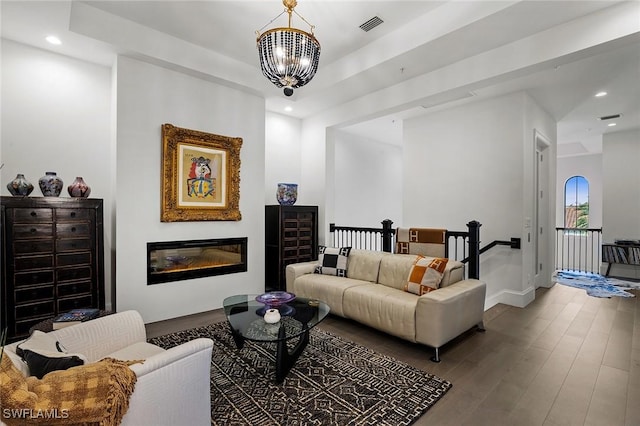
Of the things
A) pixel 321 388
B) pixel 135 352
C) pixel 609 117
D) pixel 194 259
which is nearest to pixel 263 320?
pixel 321 388

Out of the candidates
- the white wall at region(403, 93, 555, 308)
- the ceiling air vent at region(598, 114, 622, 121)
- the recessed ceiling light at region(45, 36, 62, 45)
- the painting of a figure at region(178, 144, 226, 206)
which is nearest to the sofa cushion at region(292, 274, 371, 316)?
the painting of a figure at region(178, 144, 226, 206)

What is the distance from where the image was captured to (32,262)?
9.67 feet

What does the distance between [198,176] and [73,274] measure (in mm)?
1656

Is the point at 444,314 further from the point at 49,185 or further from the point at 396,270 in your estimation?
the point at 49,185

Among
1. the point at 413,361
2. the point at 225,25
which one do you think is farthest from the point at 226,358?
the point at 225,25

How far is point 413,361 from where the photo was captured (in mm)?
2693

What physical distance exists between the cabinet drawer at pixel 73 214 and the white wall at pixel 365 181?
434cm

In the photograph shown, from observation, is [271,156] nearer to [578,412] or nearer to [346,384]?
[346,384]

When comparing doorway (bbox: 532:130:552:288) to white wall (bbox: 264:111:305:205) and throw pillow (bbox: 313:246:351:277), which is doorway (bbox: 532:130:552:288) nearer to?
throw pillow (bbox: 313:246:351:277)

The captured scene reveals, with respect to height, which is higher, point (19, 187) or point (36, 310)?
point (19, 187)

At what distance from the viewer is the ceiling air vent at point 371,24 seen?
3144 millimetres

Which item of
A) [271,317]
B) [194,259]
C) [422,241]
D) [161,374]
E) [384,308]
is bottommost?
[384,308]

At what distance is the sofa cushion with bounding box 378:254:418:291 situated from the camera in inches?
139

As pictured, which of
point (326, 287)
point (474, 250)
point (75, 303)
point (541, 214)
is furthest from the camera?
point (541, 214)
